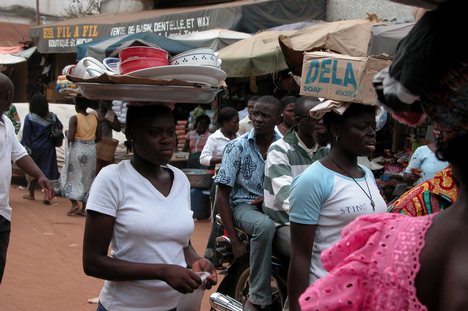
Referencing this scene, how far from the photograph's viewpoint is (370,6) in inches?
514

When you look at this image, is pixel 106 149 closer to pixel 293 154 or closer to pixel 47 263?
pixel 47 263

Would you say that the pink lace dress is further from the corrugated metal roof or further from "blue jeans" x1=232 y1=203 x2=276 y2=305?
the corrugated metal roof

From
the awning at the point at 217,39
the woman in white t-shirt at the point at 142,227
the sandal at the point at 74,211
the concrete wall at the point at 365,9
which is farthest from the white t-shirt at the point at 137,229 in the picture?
the awning at the point at 217,39

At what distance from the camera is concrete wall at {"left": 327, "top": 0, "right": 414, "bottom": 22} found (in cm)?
1208

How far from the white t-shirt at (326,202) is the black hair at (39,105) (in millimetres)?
9301

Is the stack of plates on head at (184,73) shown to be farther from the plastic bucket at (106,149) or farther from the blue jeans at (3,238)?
the plastic bucket at (106,149)

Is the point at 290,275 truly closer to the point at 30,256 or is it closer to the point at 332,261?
the point at 332,261

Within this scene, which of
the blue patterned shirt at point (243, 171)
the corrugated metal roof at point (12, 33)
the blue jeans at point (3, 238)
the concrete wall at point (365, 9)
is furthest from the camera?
the corrugated metal roof at point (12, 33)

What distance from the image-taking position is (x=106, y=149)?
1260 centimetres

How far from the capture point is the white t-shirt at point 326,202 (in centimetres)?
340

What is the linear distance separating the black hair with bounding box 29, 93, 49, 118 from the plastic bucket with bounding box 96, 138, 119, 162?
44.7 inches

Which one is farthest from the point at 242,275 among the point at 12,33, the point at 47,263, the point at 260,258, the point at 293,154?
the point at 12,33

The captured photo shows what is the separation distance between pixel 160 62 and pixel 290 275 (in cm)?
125

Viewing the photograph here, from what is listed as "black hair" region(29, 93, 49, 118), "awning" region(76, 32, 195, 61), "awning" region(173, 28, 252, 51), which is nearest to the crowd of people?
"awning" region(76, 32, 195, 61)
